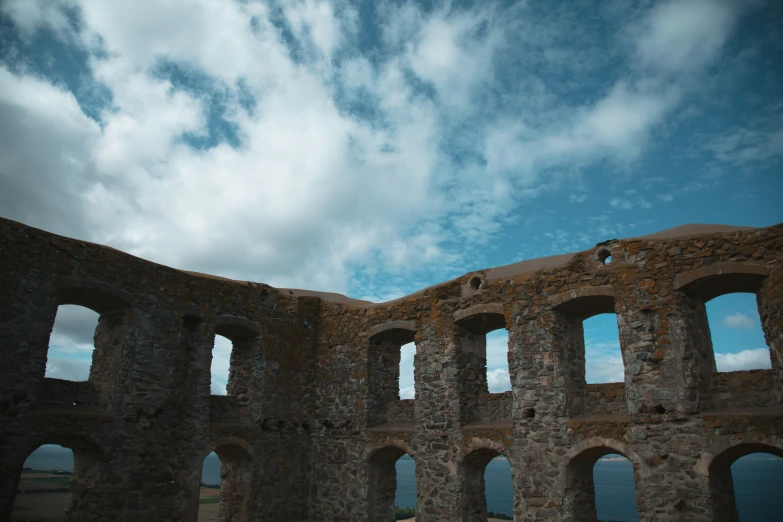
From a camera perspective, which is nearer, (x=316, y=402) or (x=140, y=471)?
(x=140, y=471)

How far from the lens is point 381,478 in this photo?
1210 centimetres

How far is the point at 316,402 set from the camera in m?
13.1

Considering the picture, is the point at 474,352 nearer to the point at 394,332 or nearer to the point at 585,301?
the point at 394,332

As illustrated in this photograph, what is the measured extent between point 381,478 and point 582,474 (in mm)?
4578

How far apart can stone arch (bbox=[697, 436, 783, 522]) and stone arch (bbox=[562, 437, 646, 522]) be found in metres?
1.04

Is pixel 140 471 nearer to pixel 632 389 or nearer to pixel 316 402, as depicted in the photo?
pixel 316 402

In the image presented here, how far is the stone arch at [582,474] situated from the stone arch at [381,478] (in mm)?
3540

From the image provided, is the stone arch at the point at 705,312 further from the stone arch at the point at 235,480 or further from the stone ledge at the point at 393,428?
the stone arch at the point at 235,480

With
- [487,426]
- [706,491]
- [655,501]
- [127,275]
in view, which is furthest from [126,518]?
[706,491]

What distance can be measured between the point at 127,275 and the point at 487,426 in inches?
297

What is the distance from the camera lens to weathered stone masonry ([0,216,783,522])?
333 inches

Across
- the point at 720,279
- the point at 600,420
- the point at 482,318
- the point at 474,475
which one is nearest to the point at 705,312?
the point at 720,279

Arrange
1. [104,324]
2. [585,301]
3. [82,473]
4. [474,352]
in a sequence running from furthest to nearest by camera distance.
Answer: [474,352] < [104,324] < [585,301] < [82,473]

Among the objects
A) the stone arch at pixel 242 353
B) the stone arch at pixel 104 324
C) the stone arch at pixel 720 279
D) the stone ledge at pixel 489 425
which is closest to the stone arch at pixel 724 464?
the stone arch at pixel 720 279
